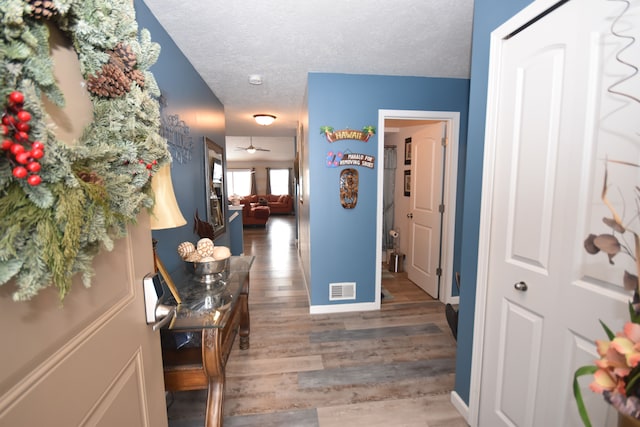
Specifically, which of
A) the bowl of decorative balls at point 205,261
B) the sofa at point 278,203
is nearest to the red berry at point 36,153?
the bowl of decorative balls at point 205,261

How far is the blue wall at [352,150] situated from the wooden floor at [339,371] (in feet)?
1.35

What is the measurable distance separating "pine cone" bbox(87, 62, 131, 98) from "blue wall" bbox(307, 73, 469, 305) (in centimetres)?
212

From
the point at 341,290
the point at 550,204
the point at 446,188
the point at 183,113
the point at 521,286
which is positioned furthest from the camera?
the point at 446,188

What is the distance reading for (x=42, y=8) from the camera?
462mm

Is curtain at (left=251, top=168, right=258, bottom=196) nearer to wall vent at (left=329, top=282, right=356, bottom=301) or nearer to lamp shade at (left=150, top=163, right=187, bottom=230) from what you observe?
wall vent at (left=329, top=282, right=356, bottom=301)

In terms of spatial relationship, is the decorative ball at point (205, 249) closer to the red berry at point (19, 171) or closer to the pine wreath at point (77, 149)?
the pine wreath at point (77, 149)

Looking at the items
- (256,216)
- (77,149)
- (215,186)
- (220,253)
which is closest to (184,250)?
(220,253)

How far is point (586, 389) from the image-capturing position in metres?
0.95

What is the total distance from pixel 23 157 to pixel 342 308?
9.40 feet

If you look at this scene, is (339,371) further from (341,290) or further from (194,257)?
(194,257)

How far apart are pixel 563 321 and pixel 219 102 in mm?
3941

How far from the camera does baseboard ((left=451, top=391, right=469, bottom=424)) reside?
1574 millimetres

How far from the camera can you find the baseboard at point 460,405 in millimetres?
1574

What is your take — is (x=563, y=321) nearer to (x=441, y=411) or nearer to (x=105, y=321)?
(x=441, y=411)
